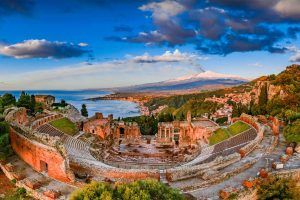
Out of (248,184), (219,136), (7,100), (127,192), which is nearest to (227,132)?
(219,136)

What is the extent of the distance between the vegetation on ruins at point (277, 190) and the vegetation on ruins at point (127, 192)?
6.27 metres

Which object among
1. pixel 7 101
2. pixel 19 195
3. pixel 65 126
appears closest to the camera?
pixel 19 195

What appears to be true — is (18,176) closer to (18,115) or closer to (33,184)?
(33,184)

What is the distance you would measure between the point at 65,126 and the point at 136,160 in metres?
11.4

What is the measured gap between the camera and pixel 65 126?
4434cm

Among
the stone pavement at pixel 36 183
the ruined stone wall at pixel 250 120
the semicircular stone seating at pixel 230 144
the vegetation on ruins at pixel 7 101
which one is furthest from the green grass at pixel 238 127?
the vegetation on ruins at pixel 7 101

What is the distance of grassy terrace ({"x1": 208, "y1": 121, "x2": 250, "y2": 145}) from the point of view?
138ft

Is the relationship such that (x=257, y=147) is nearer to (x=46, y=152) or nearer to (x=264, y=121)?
(x=264, y=121)

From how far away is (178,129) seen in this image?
2048 inches

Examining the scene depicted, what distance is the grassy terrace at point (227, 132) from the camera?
4211cm

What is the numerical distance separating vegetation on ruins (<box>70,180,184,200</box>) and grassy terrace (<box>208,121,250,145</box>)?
27361 mm

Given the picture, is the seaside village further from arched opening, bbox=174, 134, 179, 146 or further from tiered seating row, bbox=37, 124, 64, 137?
arched opening, bbox=174, 134, 179, 146

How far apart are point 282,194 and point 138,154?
26029 millimetres

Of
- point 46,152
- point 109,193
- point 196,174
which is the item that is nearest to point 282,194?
point 196,174
